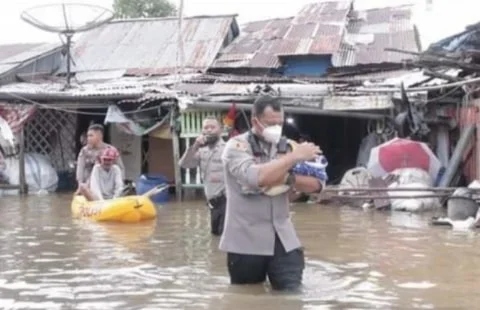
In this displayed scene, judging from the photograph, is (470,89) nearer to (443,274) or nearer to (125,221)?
(125,221)

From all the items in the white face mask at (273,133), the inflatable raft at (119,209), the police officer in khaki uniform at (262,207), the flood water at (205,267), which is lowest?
the flood water at (205,267)

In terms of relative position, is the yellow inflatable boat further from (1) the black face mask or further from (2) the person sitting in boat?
(1) the black face mask

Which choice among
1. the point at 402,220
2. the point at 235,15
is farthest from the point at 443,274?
the point at 235,15

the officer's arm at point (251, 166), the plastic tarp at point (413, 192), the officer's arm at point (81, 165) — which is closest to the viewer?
the officer's arm at point (251, 166)

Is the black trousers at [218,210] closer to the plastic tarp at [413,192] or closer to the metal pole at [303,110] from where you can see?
the plastic tarp at [413,192]

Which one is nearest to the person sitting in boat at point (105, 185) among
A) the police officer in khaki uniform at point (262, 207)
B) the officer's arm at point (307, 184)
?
the police officer in khaki uniform at point (262, 207)

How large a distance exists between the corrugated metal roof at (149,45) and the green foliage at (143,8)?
34.2 ft

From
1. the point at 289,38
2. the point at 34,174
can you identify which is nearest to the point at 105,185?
the point at 34,174

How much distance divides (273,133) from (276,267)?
3.11 ft

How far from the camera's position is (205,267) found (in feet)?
26.2

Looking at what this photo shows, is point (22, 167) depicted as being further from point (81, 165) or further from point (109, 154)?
point (109, 154)

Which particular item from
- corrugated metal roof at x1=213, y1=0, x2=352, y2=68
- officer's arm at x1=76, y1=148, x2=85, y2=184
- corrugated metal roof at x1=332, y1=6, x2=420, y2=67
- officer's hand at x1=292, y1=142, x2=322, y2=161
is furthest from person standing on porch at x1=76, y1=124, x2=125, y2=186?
corrugated metal roof at x1=332, y1=6, x2=420, y2=67

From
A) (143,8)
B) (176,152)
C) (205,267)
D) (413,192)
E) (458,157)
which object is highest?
(143,8)

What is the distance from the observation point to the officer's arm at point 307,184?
571 cm
